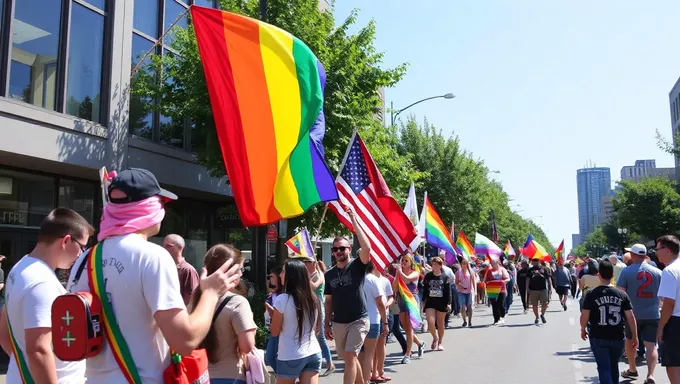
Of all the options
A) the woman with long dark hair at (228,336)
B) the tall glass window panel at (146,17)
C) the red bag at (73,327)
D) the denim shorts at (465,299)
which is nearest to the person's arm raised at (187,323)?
the red bag at (73,327)

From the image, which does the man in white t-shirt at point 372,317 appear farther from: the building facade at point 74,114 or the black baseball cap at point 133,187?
the building facade at point 74,114

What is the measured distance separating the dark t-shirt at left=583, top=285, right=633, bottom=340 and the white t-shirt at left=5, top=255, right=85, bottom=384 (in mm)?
5846

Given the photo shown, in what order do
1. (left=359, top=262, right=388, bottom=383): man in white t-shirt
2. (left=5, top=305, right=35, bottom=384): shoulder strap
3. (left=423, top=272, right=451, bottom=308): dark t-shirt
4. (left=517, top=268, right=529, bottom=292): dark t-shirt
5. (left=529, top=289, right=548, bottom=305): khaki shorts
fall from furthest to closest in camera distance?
(left=517, top=268, right=529, bottom=292): dark t-shirt < (left=529, top=289, right=548, bottom=305): khaki shorts < (left=423, top=272, right=451, bottom=308): dark t-shirt < (left=359, top=262, right=388, bottom=383): man in white t-shirt < (left=5, top=305, right=35, bottom=384): shoulder strap

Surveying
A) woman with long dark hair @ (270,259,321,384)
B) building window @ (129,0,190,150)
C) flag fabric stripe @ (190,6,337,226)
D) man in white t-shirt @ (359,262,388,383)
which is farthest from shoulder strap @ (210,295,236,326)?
building window @ (129,0,190,150)

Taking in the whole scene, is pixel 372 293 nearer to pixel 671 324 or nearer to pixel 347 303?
pixel 347 303

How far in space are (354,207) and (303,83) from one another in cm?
273

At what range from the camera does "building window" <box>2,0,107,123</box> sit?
12539 millimetres

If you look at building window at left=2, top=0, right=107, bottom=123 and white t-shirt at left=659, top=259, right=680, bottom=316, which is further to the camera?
building window at left=2, top=0, right=107, bottom=123

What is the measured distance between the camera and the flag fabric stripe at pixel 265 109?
17.4 feet

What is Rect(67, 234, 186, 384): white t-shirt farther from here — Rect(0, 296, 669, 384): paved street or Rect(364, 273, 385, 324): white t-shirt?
Rect(0, 296, 669, 384): paved street

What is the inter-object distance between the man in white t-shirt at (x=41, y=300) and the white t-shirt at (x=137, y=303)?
0.75 metres

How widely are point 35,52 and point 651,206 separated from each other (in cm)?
4604

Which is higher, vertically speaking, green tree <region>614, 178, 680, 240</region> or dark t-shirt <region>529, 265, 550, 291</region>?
green tree <region>614, 178, 680, 240</region>

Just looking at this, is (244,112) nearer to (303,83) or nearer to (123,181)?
(303,83)
